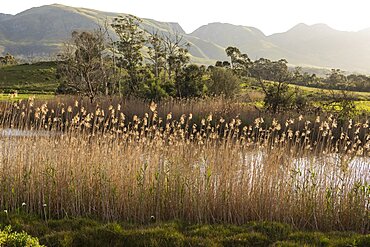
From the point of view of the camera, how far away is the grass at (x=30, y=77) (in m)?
46.6

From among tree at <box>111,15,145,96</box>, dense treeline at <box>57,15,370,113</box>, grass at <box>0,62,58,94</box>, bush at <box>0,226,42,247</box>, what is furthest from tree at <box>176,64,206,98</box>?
grass at <box>0,62,58,94</box>

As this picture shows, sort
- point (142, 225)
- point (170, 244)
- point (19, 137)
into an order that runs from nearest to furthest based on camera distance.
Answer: point (170, 244) → point (142, 225) → point (19, 137)

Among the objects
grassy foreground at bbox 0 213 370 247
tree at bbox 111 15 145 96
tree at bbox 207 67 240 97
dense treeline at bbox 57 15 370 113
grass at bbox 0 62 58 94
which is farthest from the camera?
grass at bbox 0 62 58 94

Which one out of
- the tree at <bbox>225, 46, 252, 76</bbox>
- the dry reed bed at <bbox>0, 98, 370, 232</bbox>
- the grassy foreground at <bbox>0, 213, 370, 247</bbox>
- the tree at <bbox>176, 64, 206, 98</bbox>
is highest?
the tree at <bbox>225, 46, 252, 76</bbox>

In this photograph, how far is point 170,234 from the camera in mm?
6418

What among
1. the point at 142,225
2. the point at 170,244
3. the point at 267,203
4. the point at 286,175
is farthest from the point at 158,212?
the point at 286,175

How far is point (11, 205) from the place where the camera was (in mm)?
7699

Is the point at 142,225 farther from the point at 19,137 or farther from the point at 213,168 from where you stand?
the point at 19,137

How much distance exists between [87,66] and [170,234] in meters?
19.8

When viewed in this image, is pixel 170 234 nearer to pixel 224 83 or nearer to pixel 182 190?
pixel 182 190

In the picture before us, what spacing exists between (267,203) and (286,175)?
0.66 metres

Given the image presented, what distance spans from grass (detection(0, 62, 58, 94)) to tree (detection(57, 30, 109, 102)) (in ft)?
62.3

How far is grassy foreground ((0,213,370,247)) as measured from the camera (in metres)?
6.29

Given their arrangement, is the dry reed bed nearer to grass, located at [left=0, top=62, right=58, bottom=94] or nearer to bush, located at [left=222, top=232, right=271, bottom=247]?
bush, located at [left=222, top=232, right=271, bottom=247]
